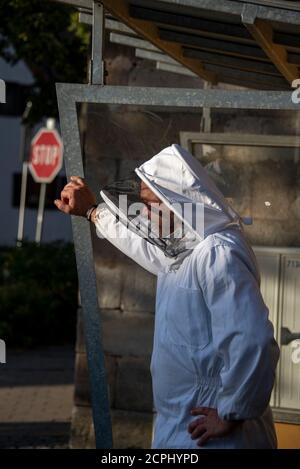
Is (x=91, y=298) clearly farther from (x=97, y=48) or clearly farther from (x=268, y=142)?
(x=268, y=142)

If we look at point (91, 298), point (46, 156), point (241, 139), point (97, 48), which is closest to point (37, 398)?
point (241, 139)

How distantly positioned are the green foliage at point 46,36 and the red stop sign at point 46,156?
5.32 m

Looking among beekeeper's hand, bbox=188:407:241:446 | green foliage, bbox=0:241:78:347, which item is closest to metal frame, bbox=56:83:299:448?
beekeeper's hand, bbox=188:407:241:446

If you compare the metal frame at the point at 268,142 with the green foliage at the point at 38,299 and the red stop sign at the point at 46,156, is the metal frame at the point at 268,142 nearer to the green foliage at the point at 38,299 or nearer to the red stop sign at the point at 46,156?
the green foliage at the point at 38,299

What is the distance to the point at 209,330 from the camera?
396 centimetres

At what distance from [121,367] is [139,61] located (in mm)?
1938

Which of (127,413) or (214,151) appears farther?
(127,413)

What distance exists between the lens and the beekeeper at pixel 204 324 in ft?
12.4

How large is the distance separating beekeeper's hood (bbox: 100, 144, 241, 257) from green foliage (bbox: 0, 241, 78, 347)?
436 inches

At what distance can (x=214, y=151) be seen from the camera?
256 inches

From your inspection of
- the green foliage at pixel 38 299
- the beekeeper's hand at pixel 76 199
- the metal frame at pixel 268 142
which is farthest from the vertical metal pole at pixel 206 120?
the green foliage at pixel 38 299

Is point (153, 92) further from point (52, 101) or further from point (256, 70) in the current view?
point (52, 101)

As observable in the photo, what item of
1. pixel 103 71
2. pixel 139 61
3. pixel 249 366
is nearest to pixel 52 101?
pixel 139 61
